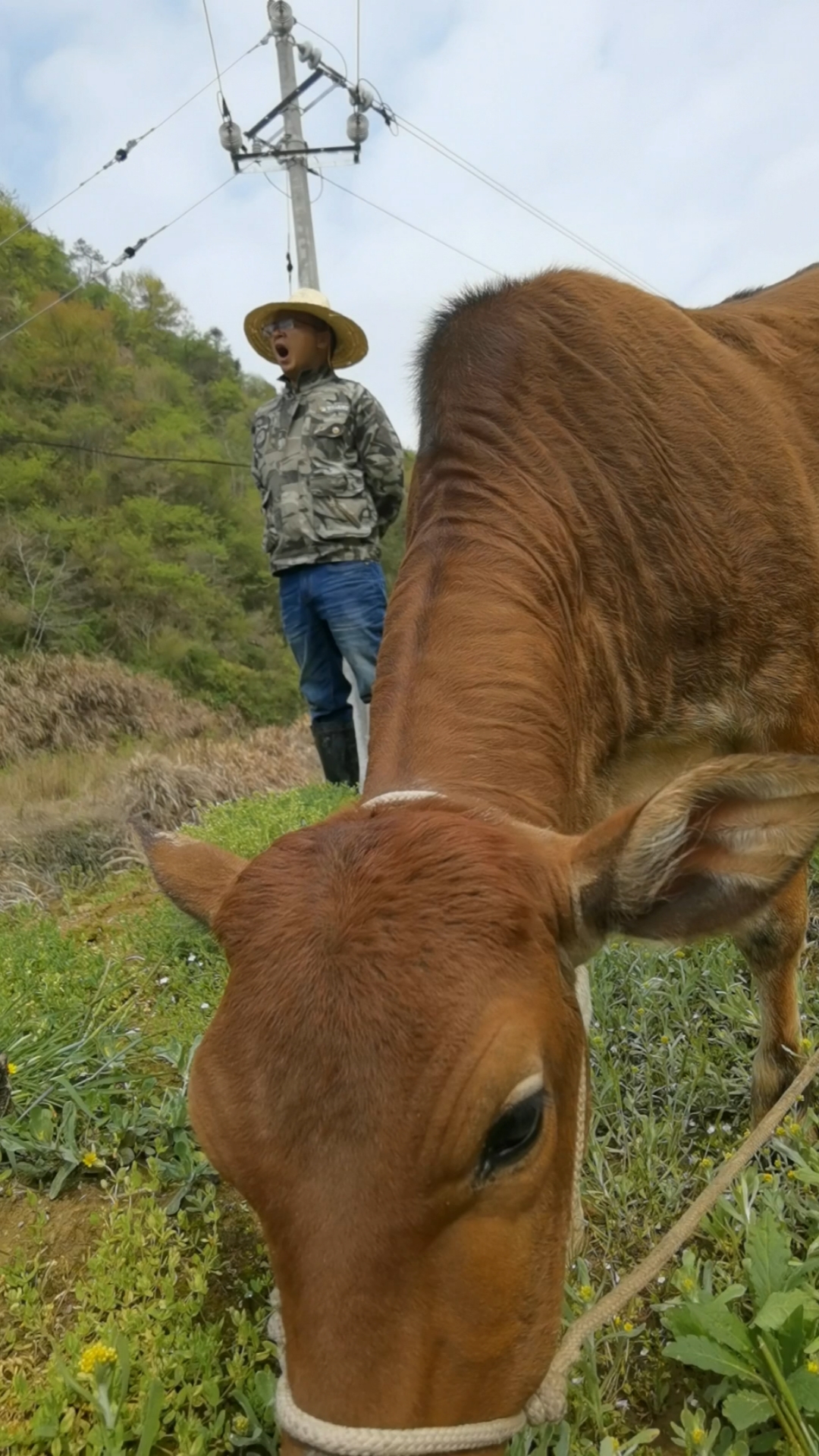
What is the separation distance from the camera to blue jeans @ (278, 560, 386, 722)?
560 centimetres

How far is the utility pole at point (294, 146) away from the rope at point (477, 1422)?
12.2 m

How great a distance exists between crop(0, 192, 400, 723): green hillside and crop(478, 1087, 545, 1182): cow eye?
67.1 ft

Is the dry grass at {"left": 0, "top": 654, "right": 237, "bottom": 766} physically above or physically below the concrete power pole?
below

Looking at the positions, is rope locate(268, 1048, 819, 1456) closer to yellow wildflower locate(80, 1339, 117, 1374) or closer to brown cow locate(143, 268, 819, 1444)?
brown cow locate(143, 268, 819, 1444)

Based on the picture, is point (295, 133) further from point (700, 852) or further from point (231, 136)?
point (700, 852)

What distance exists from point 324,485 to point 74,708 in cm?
1094

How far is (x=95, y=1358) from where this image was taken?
2.12 m

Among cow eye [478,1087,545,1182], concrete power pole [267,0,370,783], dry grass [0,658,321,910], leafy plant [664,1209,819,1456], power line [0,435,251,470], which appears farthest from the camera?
power line [0,435,251,470]

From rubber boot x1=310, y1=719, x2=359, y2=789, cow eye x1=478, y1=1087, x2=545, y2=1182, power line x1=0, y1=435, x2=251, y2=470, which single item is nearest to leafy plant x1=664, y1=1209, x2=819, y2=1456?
cow eye x1=478, y1=1087, x2=545, y2=1182

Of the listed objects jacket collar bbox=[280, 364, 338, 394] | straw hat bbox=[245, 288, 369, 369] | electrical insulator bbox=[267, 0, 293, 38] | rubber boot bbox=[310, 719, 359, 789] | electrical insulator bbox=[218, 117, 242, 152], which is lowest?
rubber boot bbox=[310, 719, 359, 789]

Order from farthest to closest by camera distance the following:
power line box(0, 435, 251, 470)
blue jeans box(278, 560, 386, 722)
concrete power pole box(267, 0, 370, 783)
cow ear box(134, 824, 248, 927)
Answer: power line box(0, 435, 251, 470)
concrete power pole box(267, 0, 370, 783)
blue jeans box(278, 560, 386, 722)
cow ear box(134, 824, 248, 927)

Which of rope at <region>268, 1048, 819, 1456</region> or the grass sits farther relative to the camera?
the grass

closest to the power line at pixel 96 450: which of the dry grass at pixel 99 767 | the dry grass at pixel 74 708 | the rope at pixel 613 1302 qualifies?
the dry grass at pixel 74 708

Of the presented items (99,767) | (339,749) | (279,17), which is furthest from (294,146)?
(339,749)
